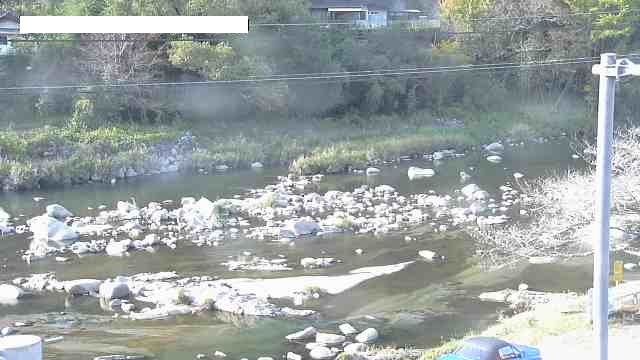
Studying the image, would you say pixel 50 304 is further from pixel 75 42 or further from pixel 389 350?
pixel 75 42

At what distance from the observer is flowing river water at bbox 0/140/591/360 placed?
1255cm

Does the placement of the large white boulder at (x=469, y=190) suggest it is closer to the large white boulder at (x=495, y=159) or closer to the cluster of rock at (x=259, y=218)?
the cluster of rock at (x=259, y=218)

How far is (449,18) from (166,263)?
28379 millimetres

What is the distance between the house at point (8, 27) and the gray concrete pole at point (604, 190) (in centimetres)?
3011

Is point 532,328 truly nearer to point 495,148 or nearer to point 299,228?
point 299,228

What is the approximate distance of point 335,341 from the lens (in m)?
12.2

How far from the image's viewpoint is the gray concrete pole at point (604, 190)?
6.66 meters

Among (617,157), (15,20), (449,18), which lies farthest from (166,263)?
(449,18)

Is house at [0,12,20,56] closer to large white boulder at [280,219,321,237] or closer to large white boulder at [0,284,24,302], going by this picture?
large white boulder at [280,219,321,237]

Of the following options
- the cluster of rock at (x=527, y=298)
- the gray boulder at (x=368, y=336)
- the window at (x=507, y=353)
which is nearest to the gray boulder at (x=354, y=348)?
the gray boulder at (x=368, y=336)

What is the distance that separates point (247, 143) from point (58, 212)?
10512 mm

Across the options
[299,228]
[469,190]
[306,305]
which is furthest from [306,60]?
[306,305]

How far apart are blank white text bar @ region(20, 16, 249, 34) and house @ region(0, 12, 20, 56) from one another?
1.19 meters

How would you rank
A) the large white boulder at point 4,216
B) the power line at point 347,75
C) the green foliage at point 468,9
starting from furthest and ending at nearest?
the green foliage at point 468,9 < the power line at point 347,75 < the large white boulder at point 4,216
